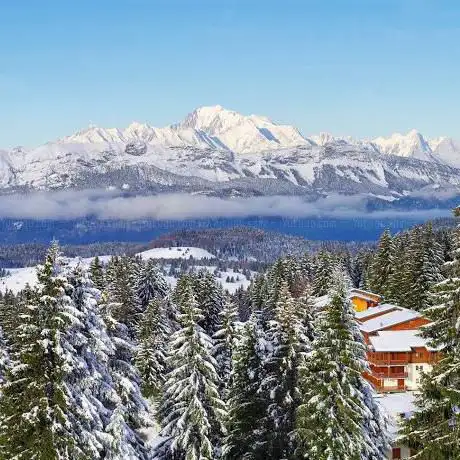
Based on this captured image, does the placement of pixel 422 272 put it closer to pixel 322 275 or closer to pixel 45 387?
pixel 322 275

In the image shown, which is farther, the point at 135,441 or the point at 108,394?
the point at 135,441

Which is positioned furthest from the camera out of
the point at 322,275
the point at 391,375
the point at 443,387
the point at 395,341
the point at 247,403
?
the point at 322,275

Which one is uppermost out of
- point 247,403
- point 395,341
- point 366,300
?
point 247,403

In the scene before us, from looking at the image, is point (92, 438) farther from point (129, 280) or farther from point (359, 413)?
point (129, 280)

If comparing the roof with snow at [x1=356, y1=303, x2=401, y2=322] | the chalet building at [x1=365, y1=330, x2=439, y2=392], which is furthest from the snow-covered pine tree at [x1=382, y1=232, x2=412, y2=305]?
the chalet building at [x1=365, y1=330, x2=439, y2=392]

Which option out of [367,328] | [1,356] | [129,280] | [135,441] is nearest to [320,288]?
[367,328]

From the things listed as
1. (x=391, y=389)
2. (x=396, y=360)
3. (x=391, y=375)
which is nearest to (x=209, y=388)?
(x=391, y=375)

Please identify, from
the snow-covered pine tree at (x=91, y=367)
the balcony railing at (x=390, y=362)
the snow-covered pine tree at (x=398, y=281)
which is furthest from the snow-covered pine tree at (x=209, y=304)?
the snow-covered pine tree at (x=91, y=367)

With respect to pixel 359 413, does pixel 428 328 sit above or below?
above
